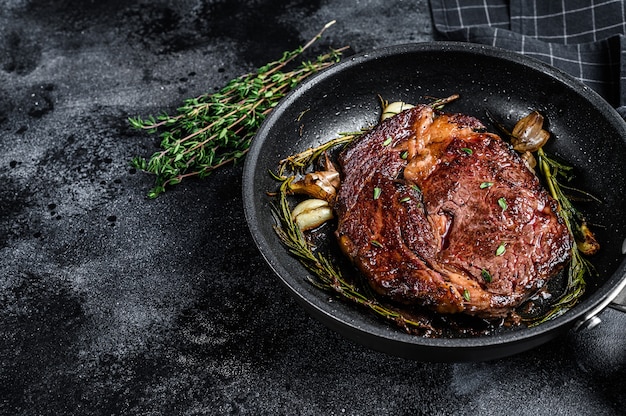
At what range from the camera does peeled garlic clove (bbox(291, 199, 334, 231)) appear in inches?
122

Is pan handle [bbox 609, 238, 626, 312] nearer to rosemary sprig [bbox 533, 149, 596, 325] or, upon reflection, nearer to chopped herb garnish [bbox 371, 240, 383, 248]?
rosemary sprig [bbox 533, 149, 596, 325]

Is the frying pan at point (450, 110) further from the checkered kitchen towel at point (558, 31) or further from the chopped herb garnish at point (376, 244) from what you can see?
the checkered kitchen towel at point (558, 31)

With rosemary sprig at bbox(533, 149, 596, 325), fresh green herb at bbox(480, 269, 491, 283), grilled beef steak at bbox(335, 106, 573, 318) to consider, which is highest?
grilled beef steak at bbox(335, 106, 573, 318)

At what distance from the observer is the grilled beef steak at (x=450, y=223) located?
105 inches

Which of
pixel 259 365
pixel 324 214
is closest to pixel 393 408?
pixel 259 365

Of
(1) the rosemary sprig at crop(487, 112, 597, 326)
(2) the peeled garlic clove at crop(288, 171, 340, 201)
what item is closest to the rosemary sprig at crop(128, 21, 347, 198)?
(2) the peeled garlic clove at crop(288, 171, 340, 201)

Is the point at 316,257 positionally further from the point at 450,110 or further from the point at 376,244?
the point at 450,110

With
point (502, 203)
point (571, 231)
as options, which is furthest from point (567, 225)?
point (502, 203)

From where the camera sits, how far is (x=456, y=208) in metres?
2.83

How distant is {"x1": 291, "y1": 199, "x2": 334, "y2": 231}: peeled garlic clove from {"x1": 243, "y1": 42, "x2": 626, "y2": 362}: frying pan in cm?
13

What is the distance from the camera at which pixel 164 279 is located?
11.2 ft

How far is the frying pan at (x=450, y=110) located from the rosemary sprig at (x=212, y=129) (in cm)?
33

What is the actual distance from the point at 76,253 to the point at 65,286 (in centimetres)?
20

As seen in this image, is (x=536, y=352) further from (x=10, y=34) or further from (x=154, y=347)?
(x=10, y=34)
